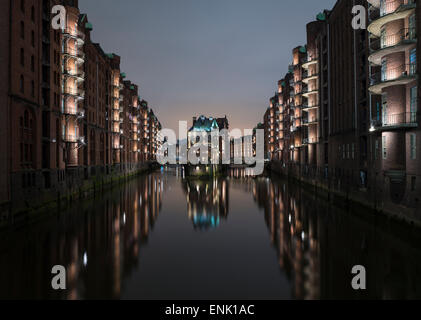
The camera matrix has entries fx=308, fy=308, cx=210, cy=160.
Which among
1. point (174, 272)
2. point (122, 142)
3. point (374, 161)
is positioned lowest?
point (174, 272)

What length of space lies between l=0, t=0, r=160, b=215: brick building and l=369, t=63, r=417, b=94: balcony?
Result: 102ft

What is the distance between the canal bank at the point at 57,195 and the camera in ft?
82.3

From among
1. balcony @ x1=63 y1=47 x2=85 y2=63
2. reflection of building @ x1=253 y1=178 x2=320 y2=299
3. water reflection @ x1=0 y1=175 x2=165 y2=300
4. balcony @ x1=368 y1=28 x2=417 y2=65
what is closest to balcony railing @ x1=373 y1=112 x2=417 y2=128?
balcony @ x1=368 y1=28 x2=417 y2=65

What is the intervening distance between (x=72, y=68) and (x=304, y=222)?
36.9m

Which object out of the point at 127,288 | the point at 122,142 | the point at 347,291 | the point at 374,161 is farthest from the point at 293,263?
the point at 122,142

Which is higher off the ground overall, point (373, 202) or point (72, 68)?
point (72, 68)

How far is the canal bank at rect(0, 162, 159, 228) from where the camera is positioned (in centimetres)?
2509

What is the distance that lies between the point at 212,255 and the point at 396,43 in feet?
72.9

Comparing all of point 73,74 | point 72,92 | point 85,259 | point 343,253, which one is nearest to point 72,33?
point 73,74

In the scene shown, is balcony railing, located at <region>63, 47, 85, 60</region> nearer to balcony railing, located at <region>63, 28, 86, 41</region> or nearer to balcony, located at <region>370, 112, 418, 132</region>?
Result: balcony railing, located at <region>63, 28, 86, 41</region>

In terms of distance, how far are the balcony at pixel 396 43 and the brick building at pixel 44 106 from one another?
3112 centimetres

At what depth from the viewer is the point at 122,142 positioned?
266ft

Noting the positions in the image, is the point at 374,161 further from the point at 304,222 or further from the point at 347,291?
the point at 347,291

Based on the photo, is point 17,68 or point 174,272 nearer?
point 174,272
